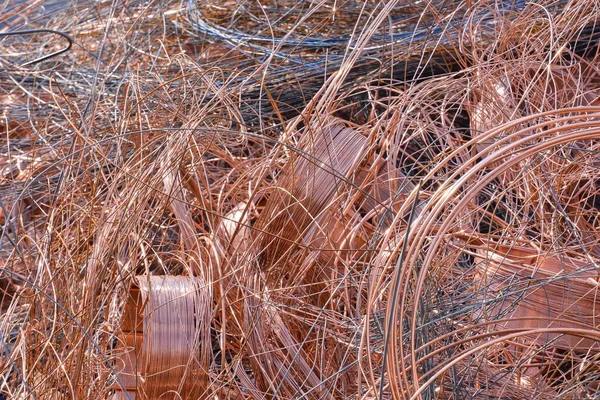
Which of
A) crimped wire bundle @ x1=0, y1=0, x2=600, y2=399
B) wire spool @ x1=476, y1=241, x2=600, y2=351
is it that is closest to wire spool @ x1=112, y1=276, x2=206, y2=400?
crimped wire bundle @ x1=0, y1=0, x2=600, y2=399

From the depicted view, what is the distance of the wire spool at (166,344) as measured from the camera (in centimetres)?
107

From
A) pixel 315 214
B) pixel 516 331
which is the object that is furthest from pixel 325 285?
pixel 516 331

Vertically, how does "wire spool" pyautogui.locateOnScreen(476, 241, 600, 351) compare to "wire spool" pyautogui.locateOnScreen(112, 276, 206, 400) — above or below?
above

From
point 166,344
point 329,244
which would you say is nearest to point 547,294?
point 329,244

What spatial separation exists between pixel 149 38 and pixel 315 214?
88 cm

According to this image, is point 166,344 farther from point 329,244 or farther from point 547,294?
point 547,294

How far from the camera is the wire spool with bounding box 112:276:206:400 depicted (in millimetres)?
1068

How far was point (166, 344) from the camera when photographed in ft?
3.53

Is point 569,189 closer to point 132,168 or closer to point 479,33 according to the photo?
point 479,33

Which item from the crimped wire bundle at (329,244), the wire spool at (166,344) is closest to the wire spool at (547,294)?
the crimped wire bundle at (329,244)

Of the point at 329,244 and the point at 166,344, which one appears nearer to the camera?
the point at 166,344

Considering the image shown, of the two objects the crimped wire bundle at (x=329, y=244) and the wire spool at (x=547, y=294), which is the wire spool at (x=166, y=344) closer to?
the crimped wire bundle at (x=329, y=244)

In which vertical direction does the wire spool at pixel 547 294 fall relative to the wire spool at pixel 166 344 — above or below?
above

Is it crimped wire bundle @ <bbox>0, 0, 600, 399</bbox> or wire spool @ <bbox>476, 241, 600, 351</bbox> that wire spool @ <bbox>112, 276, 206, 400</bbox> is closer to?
crimped wire bundle @ <bbox>0, 0, 600, 399</bbox>
